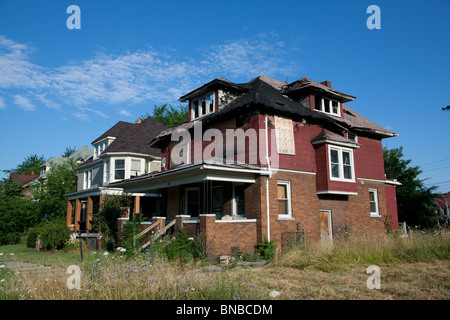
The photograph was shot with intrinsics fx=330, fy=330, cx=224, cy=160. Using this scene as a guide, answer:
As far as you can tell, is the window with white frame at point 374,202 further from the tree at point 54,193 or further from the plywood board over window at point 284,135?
the tree at point 54,193

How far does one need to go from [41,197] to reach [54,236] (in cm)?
1552

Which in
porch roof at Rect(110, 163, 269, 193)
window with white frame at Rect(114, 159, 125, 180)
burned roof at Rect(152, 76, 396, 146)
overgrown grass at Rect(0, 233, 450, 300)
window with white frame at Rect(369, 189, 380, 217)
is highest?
burned roof at Rect(152, 76, 396, 146)

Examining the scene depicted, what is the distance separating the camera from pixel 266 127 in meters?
15.7

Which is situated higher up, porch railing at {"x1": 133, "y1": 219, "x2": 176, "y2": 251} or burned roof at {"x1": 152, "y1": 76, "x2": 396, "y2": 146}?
burned roof at {"x1": 152, "y1": 76, "x2": 396, "y2": 146}

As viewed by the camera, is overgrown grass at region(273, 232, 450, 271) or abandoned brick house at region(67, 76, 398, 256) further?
abandoned brick house at region(67, 76, 398, 256)

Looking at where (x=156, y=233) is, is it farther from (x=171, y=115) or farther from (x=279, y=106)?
(x=171, y=115)

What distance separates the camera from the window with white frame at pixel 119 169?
26188mm

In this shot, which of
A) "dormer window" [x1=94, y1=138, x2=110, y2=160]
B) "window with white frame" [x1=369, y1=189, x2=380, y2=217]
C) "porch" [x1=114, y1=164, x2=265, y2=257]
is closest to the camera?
"porch" [x1=114, y1=164, x2=265, y2=257]

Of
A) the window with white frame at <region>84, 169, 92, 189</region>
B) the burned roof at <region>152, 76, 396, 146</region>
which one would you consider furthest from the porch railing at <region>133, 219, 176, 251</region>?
the window with white frame at <region>84, 169, 92, 189</region>

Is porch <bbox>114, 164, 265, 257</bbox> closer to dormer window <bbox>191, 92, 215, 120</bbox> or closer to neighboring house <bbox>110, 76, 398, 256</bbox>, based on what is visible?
neighboring house <bbox>110, 76, 398, 256</bbox>

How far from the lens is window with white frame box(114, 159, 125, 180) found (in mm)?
26188

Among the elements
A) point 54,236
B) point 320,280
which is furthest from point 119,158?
point 320,280

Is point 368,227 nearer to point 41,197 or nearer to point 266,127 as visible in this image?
point 266,127

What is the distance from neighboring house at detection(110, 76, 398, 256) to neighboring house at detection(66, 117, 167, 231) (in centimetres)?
471
